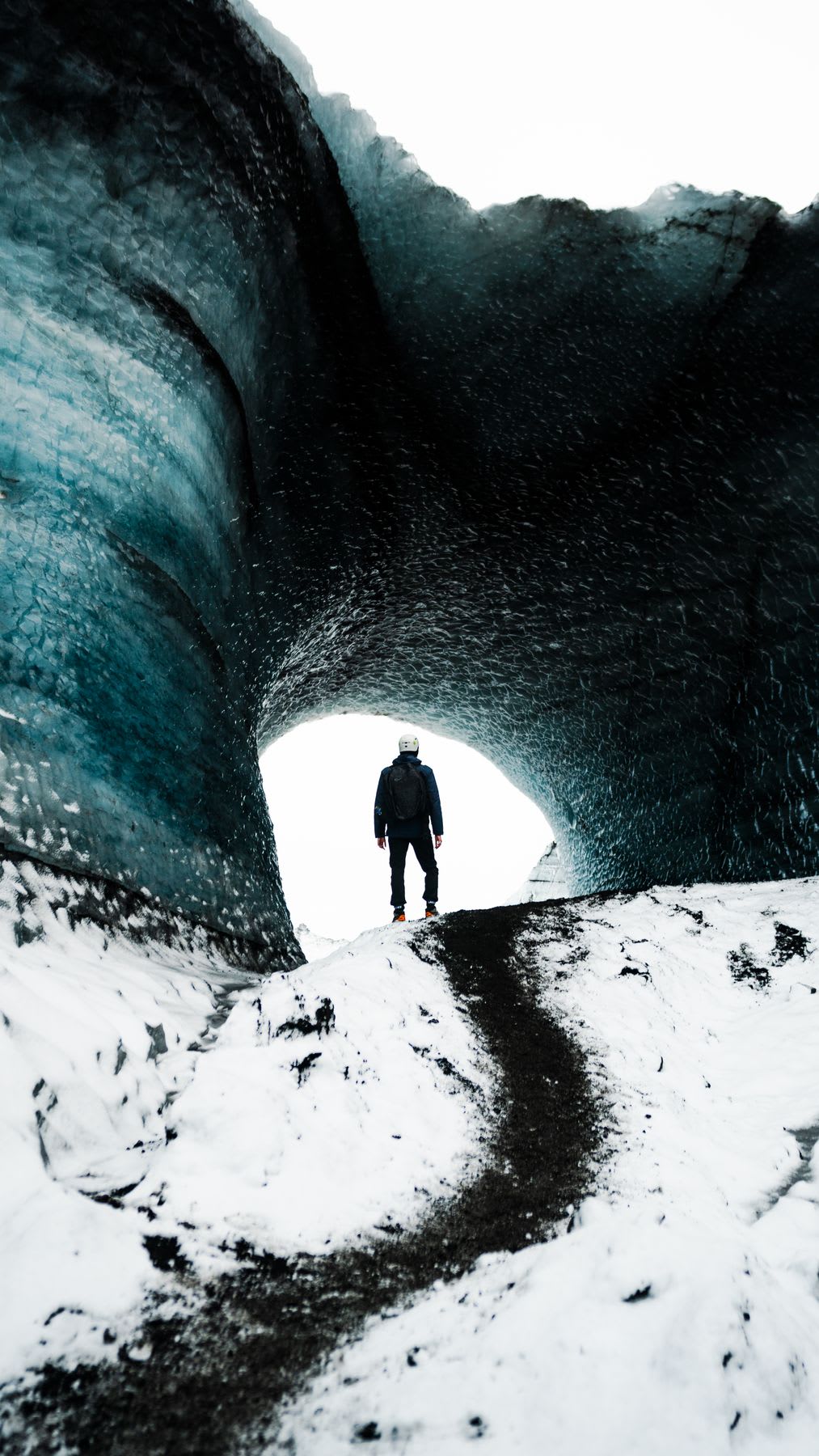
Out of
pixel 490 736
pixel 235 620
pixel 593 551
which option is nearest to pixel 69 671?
pixel 235 620

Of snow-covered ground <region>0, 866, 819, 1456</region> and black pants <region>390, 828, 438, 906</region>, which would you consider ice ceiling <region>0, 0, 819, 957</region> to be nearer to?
snow-covered ground <region>0, 866, 819, 1456</region>

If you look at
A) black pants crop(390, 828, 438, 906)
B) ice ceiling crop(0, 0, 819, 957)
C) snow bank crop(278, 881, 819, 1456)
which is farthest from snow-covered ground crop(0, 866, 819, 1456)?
black pants crop(390, 828, 438, 906)

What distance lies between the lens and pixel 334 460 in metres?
3.84

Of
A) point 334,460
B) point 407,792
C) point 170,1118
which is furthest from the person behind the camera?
point 407,792

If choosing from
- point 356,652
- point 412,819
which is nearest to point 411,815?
point 412,819

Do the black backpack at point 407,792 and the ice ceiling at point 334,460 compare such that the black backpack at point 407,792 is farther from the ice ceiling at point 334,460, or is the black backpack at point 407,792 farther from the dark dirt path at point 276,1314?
the dark dirt path at point 276,1314

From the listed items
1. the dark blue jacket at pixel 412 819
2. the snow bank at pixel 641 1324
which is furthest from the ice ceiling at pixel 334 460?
the snow bank at pixel 641 1324

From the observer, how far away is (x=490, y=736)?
648 centimetres

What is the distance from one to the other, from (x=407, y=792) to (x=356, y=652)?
96 centimetres

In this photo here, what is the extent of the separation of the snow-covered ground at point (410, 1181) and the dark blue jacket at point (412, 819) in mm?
2452

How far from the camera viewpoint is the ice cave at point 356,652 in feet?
4.12

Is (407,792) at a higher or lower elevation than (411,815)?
higher

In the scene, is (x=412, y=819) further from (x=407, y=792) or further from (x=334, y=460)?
(x=334, y=460)

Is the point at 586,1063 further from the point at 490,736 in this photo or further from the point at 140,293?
the point at 490,736
